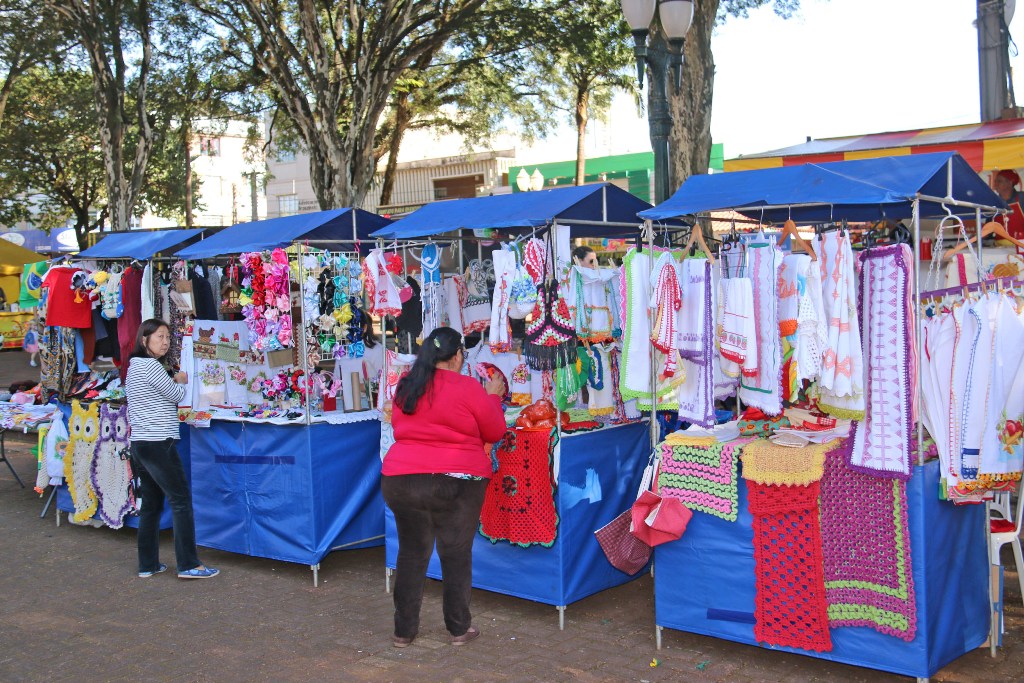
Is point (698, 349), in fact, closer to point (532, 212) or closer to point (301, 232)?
point (532, 212)

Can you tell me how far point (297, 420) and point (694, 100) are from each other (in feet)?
17.4

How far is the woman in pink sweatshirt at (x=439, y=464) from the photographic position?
Result: 14.8 feet

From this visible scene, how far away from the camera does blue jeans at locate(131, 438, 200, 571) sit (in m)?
6.11

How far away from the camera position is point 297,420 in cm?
604

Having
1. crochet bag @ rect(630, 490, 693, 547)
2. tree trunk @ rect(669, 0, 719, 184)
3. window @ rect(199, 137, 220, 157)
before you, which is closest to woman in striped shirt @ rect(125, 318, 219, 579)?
crochet bag @ rect(630, 490, 693, 547)

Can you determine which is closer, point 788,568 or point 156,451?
point 788,568

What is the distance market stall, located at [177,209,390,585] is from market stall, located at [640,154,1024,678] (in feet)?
8.22

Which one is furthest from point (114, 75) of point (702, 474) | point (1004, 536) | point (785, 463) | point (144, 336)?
point (1004, 536)

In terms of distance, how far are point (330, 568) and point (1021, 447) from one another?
4.33 metres

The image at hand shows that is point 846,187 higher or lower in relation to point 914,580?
higher

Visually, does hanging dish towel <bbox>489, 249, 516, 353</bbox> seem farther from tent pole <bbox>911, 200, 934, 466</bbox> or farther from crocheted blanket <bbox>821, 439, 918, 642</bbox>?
tent pole <bbox>911, 200, 934, 466</bbox>

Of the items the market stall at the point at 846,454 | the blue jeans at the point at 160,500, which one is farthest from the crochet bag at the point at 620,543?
the blue jeans at the point at 160,500

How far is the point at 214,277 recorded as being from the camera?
760 cm

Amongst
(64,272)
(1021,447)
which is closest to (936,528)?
(1021,447)
